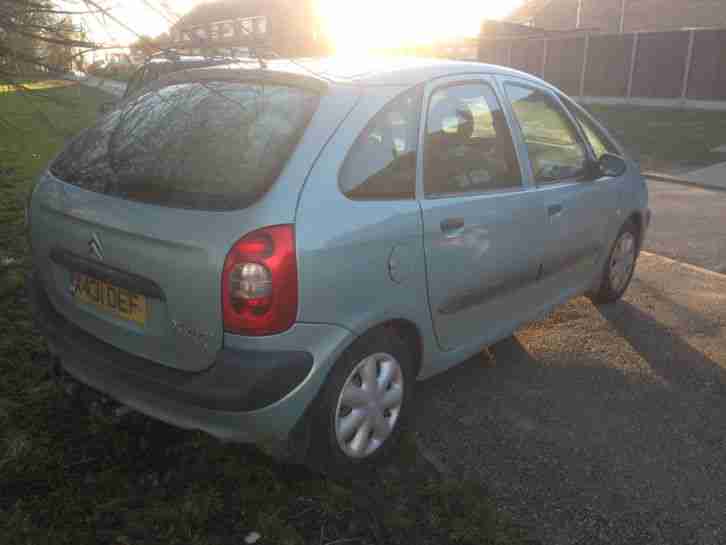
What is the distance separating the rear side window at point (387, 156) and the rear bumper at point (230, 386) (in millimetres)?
579

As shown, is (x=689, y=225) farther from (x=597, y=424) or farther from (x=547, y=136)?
(x=597, y=424)

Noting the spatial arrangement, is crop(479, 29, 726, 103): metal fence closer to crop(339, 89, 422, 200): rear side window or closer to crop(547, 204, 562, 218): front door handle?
crop(547, 204, 562, 218): front door handle

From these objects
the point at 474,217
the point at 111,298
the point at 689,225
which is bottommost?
the point at 689,225

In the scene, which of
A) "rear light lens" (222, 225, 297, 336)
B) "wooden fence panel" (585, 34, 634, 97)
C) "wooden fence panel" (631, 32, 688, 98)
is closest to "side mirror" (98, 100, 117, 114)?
"rear light lens" (222, 225, 297, 336)

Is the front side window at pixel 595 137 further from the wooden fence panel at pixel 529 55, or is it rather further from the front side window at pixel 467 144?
the wooden fence panel at pixel 529 55

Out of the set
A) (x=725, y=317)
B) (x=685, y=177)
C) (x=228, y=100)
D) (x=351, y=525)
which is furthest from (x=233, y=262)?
(x=685, y=177)

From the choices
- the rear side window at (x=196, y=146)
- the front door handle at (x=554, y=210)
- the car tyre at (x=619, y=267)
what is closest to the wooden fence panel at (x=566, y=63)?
the car tyre at (x=619, y=267)

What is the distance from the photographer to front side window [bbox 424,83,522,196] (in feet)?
10.1

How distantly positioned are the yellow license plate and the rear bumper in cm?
15

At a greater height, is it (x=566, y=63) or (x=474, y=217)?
(x=474, y=217)

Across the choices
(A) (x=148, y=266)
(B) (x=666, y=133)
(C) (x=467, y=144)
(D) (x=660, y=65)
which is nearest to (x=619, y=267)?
(C) (x=467, y=144)

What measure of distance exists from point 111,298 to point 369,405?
108 cm

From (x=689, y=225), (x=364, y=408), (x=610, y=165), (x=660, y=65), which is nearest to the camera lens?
(x=364, y=408)

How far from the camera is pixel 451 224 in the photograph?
3.03m
